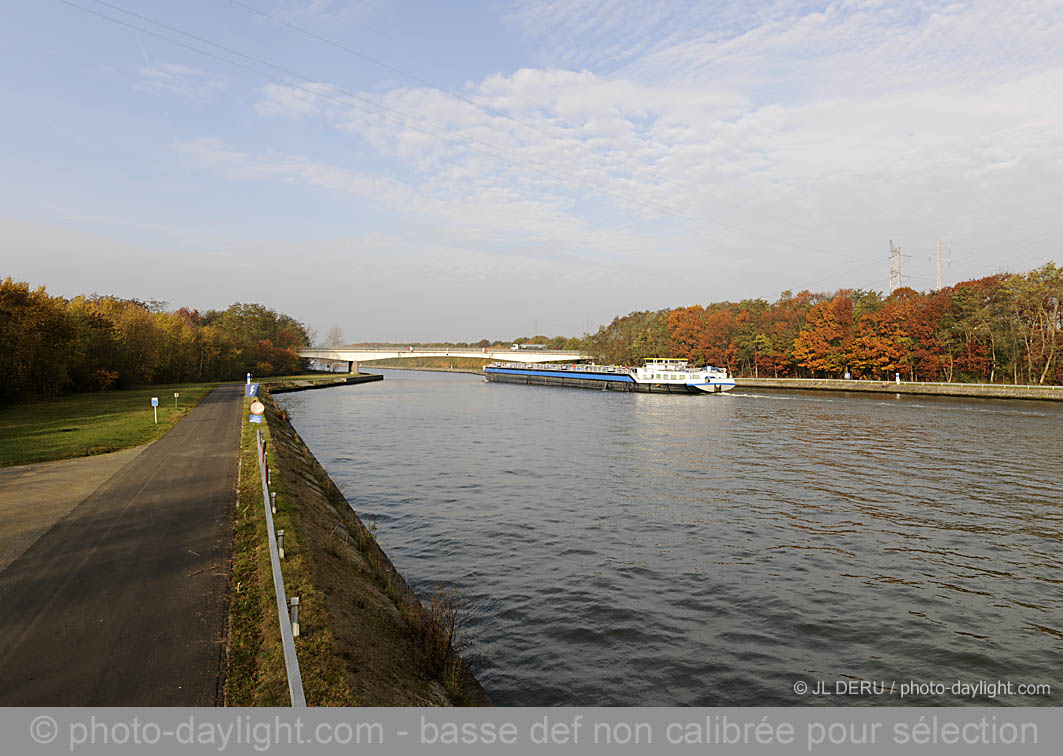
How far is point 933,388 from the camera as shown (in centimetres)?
6862

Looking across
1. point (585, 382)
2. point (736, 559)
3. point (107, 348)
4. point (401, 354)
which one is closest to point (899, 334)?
point (585, 382)

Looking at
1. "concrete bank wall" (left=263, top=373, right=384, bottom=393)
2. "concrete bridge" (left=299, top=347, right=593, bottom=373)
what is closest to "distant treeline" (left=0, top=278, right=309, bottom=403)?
"concrete bank wall" (left=263, top=373, right=384, bottom=393)

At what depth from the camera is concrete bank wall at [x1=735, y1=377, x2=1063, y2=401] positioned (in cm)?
5984

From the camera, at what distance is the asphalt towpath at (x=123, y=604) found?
6879 mm

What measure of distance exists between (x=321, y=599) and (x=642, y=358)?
120m

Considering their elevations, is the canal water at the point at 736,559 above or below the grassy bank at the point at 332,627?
below

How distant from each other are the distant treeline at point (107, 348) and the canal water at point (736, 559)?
27.0m

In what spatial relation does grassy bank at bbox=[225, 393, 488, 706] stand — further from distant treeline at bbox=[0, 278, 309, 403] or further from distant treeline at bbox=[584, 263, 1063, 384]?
distant treeline at bbox=[584, 263, 1063, 384]

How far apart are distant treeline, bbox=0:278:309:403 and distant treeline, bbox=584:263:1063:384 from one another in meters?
81.1

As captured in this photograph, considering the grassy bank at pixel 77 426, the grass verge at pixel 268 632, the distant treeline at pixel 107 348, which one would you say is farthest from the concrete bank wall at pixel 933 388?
the distant treeline at pixel 107 348

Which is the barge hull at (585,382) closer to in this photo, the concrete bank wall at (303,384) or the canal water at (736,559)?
the concrete bank wall at (303,384)
